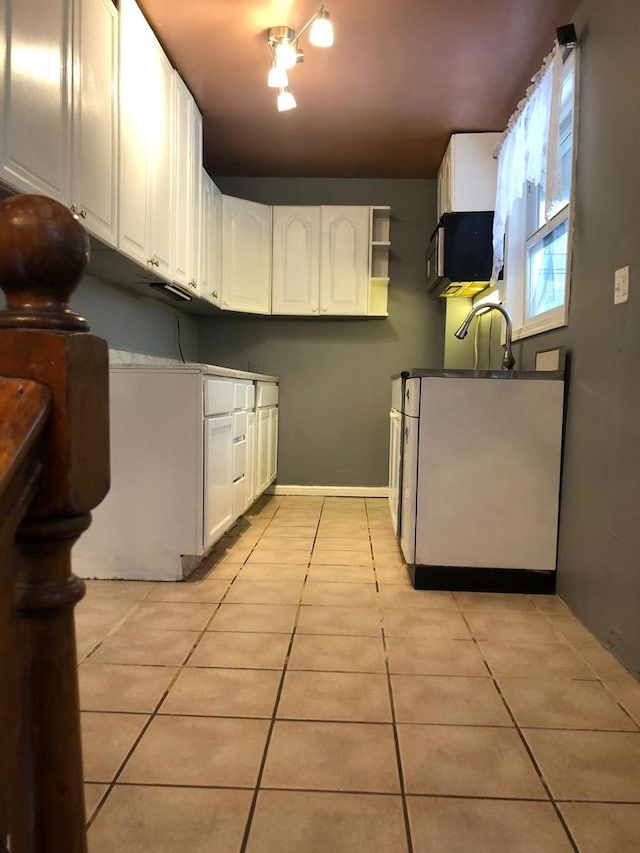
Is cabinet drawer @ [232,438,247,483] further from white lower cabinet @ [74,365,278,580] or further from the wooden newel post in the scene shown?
the wooden newel post

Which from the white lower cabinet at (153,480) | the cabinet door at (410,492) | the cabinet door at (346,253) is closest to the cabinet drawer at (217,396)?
the white lower cabinet at (153,480)

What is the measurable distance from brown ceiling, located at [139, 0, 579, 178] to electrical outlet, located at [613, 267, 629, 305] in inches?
49.6

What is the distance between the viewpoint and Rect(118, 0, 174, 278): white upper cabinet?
91.8 inches

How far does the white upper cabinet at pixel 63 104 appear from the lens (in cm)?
157

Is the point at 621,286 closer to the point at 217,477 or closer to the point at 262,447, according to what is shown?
the point at 217,477

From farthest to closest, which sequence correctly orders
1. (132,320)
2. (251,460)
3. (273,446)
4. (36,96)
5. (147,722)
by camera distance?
(273,446)
(251,460)
(132,320)
(36,96)
(147,722)

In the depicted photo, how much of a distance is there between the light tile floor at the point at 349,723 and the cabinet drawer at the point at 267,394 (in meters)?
1.60

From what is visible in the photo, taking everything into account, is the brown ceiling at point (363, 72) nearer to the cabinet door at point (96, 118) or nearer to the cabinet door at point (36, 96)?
the cabinet door at point (96, 118)

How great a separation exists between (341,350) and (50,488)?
162 inches

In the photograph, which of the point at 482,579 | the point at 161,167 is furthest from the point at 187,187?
the point at 482,579

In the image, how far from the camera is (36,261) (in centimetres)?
46

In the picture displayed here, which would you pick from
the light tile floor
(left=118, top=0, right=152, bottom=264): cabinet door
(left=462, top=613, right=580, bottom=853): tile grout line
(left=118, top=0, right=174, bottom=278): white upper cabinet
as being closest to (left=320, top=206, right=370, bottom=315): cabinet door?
(left=118, top=0, right=174, bottom=278): white upper cabinet

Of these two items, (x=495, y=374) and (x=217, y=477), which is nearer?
(x=495, y=374)

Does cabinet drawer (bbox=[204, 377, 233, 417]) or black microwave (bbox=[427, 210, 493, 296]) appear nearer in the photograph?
cabinet drawer (bbox=[204, 377, 233, 417])
